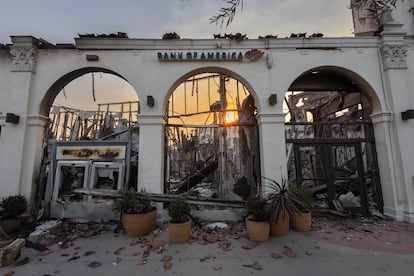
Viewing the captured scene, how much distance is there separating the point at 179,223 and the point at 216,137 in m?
3.01

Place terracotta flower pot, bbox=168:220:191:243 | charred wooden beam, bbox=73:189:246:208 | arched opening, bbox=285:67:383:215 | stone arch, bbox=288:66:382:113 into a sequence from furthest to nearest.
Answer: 1. arched opening, bbox=285:67:383:215
2. stone arch, bbox=288:66:382:113
3. charred wooden beam, bbox=73:189:246:208
4. terracotta flower pot, bbox=168:220:191:243

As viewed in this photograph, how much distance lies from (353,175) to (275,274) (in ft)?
15.1

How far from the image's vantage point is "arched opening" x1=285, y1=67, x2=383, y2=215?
5516mm

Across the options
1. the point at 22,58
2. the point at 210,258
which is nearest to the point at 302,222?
the point at 210,258

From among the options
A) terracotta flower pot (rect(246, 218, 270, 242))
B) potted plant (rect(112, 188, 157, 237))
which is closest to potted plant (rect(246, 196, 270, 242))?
terracotta flower pot (rect(246, 218, 270, 242))

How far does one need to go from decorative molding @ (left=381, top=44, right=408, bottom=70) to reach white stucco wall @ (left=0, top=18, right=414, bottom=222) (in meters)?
0.09

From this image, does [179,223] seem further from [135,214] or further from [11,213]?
[11,213]

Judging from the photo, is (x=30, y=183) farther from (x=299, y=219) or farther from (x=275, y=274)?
(x=299, y=219)

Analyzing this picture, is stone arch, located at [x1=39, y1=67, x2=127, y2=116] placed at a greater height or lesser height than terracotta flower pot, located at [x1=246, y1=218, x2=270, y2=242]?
greater

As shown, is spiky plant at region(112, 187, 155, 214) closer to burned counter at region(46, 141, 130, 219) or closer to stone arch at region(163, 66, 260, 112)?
burned counter at region(46, 141, 130, 219)

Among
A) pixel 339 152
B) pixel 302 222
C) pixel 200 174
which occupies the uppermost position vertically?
pixel 339 152

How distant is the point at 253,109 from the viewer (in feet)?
20.8

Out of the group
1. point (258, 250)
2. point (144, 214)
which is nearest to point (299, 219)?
point (258, 250)

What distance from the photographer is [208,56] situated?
530 cm
